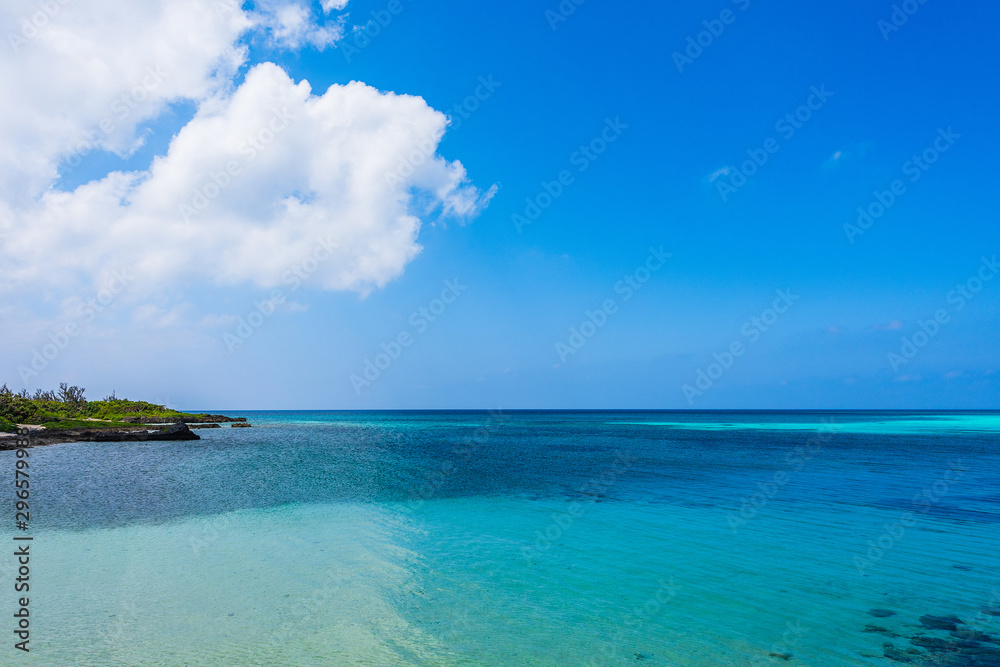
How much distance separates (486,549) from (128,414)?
264 feet

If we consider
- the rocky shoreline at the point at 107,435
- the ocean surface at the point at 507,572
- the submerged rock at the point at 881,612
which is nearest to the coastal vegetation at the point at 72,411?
the rocky shoreline at the point at 107,435

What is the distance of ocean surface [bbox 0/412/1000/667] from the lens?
9.67 metres

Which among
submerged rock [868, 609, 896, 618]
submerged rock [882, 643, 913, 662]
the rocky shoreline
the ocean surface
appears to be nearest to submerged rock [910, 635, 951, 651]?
the ocean surface

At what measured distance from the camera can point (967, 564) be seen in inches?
580

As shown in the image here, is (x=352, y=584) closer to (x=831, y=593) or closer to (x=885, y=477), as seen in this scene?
(x=831, y=593)

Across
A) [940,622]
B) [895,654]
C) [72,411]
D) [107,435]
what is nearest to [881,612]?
[940,622]

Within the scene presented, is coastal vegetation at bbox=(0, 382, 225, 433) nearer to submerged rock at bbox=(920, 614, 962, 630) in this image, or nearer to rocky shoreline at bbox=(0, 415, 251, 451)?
rocky shoreline at bbox=(0, 415, 251, 451)

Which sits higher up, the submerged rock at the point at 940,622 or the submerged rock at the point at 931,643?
the submerged rock at the point at 931,643

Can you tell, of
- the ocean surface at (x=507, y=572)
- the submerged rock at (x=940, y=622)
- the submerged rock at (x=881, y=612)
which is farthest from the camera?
the submerged rock at (x=881, y=612)

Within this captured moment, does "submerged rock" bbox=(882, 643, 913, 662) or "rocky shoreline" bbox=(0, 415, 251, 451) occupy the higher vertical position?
"submerged rock" bbox=(882, 643, 913, 662)

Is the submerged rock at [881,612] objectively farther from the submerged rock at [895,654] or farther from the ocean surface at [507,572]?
the submerged rock at [895,654]

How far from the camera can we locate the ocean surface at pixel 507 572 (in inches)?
381

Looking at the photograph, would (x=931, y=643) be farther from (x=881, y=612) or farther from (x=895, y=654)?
(x=881, y=612)

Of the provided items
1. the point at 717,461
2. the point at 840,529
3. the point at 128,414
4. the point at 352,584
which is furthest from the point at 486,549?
the point at 128,414
